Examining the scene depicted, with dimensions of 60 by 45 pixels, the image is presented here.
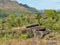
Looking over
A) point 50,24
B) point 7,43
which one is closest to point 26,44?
point 7,43

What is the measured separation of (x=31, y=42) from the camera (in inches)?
217

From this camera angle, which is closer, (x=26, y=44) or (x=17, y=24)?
(x=26, y=44)

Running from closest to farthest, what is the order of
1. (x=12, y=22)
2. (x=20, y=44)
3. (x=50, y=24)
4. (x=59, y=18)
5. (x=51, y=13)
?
(x=20, y=44) < (x=50, y=24) < (x=12, y=22) < (x=51, y=13) < (x=59, y=18)

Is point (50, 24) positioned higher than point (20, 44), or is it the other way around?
point (20, 44)

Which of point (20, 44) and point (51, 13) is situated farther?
point (51, 13)

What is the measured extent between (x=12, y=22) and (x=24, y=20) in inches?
334

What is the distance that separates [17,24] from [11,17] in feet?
10.6

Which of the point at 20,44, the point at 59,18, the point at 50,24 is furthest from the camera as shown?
the point at 59,18

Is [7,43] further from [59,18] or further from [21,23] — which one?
[59,18]

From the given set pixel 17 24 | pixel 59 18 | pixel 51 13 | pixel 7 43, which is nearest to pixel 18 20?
pixel 17 24

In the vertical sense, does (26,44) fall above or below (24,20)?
above

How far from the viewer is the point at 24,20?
70.1 m

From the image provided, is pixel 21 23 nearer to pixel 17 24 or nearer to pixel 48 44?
pixel 17 24

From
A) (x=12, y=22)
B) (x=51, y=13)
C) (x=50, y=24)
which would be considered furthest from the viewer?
(x=51, y=13)
